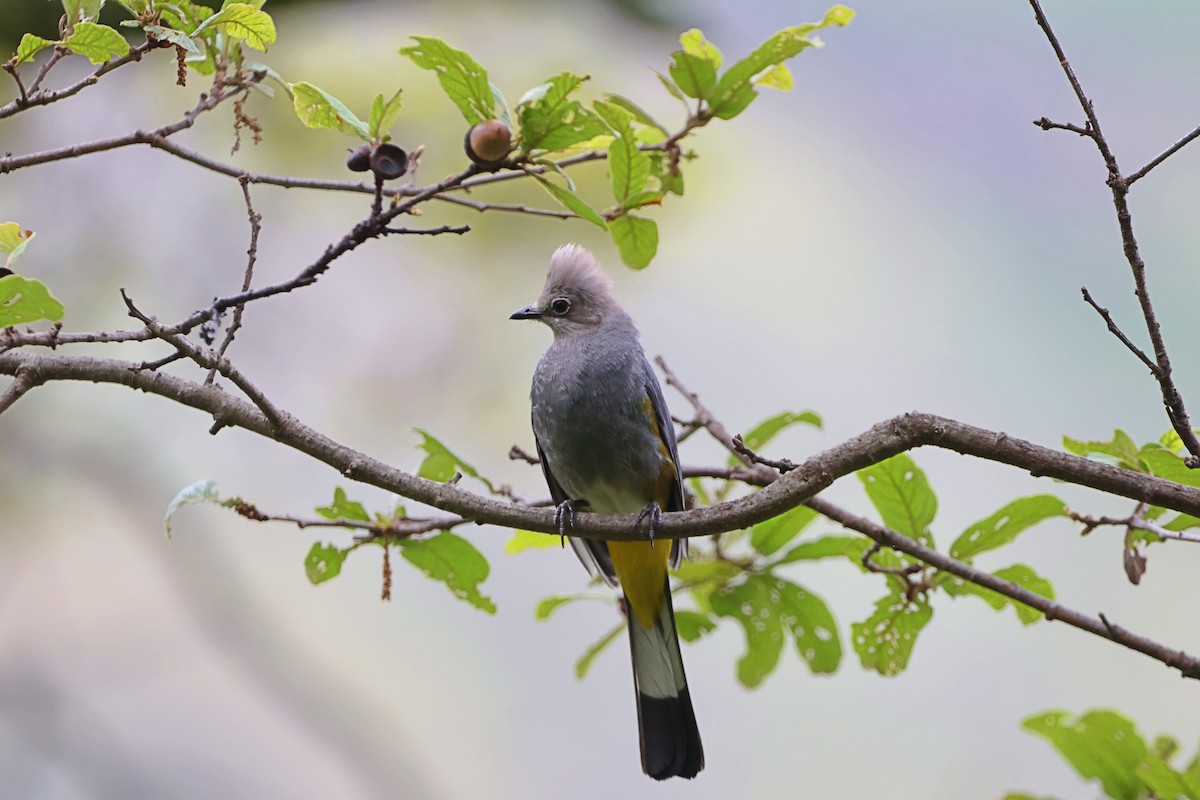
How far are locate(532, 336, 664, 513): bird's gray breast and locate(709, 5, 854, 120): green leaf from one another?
25.2 inches

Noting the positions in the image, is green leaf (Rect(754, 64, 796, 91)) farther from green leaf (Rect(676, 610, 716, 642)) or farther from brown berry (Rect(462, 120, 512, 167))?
green leaf (Rect(676, 610, 716, 642))

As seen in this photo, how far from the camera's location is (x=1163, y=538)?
5.74ft

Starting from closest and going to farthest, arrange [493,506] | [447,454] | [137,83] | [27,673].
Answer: [493,506] < [447,454] < [27,673] < [137,83]

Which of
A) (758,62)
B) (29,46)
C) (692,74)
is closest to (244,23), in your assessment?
(29,46)

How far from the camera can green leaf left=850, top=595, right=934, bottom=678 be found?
2092 millimetres

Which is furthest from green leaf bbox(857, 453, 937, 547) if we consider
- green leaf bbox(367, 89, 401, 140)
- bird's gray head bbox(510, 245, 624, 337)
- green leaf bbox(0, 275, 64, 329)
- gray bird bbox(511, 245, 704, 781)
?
green leaf bbox(0, 275, 64, 329)

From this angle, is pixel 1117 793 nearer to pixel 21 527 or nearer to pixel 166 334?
pixel 166 334

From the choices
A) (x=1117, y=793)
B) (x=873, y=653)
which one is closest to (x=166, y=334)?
(x=873, y=653)

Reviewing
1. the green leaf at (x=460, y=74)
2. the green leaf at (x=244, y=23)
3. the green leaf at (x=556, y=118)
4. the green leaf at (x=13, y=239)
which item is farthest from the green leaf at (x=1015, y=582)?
the green leaf at (x=13, y=239)

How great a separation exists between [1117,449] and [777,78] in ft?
2.89

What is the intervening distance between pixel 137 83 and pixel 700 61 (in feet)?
10.6

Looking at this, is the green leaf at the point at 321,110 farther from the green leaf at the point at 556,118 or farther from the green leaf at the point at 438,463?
the green leaf at the point at 438,463

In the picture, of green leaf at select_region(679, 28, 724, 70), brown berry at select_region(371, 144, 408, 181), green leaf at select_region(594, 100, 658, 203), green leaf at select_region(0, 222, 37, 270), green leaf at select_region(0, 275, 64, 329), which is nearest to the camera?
green leaf at select_region(0, 275, 64, 329)

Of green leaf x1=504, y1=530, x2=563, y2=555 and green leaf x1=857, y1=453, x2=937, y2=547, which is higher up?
green leaf x1=504, y1=530, x2=563, y2=555
